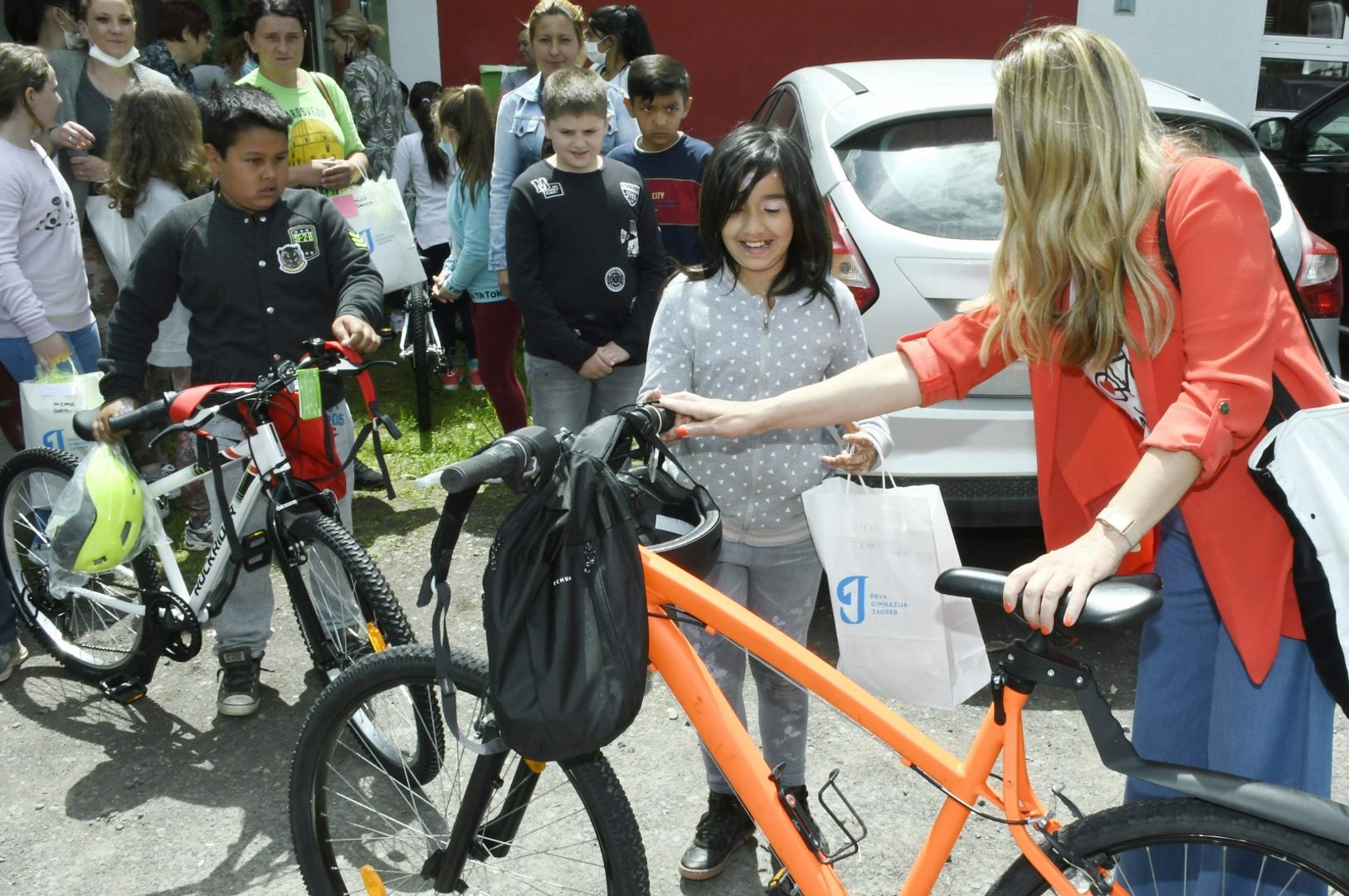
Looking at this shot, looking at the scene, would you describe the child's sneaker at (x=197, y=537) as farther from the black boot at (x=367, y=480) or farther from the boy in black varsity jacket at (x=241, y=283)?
the boy in black varsity jacket at (x=241, y=283)

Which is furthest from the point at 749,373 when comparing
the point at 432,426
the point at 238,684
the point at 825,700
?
the point at 432,426

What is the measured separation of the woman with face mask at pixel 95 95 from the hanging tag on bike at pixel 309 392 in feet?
8.37

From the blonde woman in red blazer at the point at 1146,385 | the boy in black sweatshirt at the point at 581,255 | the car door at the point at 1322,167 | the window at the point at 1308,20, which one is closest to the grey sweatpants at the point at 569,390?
the boy in black sweatshirt at the point at 581,255

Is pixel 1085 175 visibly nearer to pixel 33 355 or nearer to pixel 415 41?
pixel 33 355

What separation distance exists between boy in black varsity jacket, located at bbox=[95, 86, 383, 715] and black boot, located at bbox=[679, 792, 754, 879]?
1.49 m

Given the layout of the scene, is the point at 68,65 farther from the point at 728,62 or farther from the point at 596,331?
the point at 728,62

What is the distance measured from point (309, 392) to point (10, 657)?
1713mm

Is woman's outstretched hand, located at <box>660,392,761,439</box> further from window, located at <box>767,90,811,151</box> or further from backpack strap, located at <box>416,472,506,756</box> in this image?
window, located at <box>767,90,811,151</box>

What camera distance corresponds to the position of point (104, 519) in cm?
351

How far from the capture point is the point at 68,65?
5.49 meters

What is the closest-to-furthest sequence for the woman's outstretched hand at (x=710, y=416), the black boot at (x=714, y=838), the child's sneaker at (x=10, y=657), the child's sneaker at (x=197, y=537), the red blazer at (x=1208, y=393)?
1. the red blazer at (x=1208, y=393)
2. the woman's outstretched hand at (x=710, y=416)
3. the black boot at (x=714, y=838)
4. the child's sneaker at (x=10, y=657)
5. the child's sneaker at (x=197, y=537)

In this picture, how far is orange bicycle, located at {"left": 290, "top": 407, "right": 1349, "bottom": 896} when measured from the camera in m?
1.81

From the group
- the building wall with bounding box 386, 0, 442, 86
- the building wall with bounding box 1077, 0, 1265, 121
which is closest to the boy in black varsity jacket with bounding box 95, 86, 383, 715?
the building wall with bounding box 386, 0, 442, 86

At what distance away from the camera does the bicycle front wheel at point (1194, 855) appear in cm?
175
